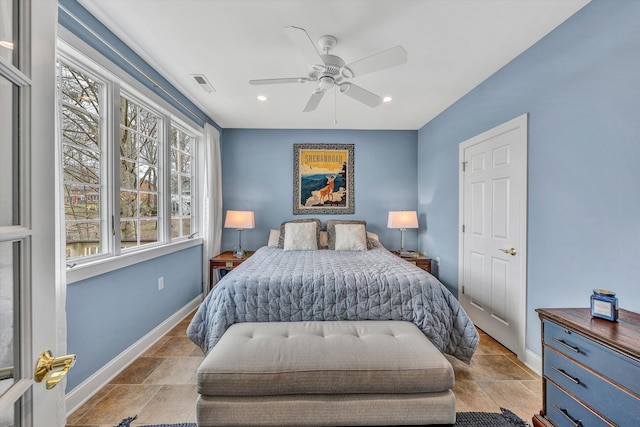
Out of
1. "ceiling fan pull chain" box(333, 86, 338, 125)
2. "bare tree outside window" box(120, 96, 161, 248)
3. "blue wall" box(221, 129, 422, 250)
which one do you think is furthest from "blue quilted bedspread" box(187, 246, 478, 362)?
"blue wall" box(221, 129, 422, 250)

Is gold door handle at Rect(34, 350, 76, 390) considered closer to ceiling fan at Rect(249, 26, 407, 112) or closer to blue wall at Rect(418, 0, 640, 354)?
ceiling fan at Rect(249, 26, 407, 112)

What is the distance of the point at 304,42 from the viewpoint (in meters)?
1.65

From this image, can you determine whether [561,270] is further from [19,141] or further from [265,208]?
[265,208]

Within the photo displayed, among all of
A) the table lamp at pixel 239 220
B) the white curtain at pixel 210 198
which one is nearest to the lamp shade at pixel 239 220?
the table lamp at pixel 239 220

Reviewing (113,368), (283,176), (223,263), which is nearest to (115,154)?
(113,368)

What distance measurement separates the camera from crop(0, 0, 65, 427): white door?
536mm

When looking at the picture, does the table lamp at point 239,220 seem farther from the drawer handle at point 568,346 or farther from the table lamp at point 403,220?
the drawer handle at point 568,346

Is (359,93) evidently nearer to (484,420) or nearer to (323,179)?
(323,179)

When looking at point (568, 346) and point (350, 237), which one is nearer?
point (568, 346)

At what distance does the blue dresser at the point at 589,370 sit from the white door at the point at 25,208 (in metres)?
1.90

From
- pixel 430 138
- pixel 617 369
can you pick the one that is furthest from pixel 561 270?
pixel 430 138

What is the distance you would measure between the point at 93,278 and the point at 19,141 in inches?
64.0

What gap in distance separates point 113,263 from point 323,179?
2839 millimetres

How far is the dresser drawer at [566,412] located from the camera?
4.01 feet
